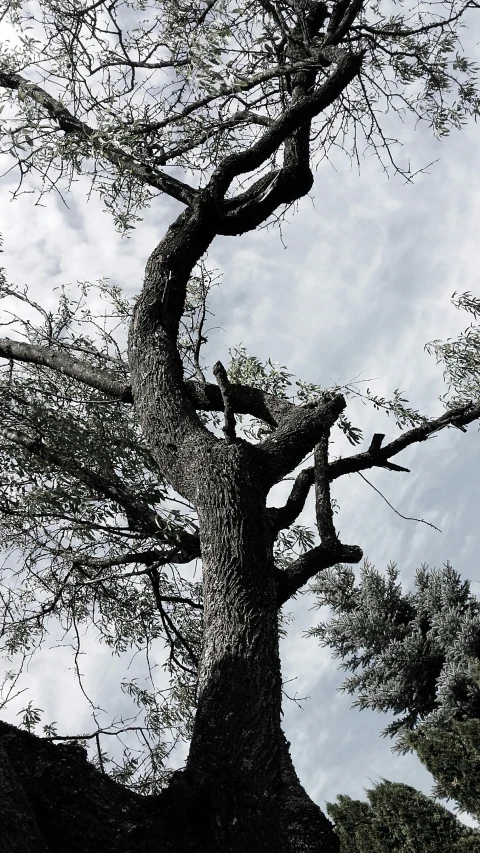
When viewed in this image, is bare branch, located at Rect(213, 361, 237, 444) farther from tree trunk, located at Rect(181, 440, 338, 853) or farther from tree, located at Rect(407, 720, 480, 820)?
tree, located at Rect(407, 720, 480, 820)

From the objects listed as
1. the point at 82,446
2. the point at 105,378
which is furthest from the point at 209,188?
the point at 82,446

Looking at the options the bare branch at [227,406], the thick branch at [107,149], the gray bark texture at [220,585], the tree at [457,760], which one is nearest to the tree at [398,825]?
the tree at [457,760]

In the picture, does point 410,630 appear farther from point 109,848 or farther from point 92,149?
point 109,848

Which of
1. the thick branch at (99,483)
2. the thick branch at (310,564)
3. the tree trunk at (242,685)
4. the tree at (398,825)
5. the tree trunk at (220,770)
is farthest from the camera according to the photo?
the tree at (398,825)

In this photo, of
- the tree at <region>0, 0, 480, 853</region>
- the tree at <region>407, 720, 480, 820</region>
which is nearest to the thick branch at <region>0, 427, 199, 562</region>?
the tree at <region>0, 0, 480, 853</region>

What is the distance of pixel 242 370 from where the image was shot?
7750 mm

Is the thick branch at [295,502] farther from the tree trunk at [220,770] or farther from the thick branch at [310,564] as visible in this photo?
the tree trunk at [220,770]

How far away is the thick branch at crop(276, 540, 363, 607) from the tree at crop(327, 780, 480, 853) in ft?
23.4

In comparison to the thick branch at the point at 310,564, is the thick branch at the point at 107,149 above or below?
above

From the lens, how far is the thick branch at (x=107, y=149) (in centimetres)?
575

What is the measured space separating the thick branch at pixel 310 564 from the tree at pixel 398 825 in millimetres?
7138

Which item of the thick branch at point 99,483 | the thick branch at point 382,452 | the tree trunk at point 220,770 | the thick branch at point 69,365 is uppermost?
Result: the thick branch at point 69,365

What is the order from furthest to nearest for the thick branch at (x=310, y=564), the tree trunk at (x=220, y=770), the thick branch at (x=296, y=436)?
1. the thick branch at (x=296, y=436)
2. the thick branch at (x=310, y=564)
3. the tree trunk at (x=220, y=770)

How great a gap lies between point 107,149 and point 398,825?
31.1 ft
